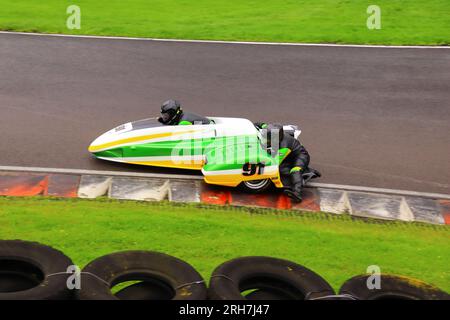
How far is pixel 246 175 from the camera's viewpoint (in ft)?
39.2

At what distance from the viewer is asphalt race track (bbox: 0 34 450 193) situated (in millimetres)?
13469

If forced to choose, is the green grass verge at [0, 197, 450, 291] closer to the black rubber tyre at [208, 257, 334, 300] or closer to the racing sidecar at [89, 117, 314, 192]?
the racing sidecar at [89, 117, 314, 192]

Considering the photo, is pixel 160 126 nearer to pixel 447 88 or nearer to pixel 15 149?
pixel 15 149

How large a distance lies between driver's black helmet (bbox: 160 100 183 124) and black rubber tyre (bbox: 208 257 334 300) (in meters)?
5.04

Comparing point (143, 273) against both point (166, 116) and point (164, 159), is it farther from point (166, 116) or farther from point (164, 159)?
point (166, 116)

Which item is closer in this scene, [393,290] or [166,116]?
[393,290]

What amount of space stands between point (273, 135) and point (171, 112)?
195cm

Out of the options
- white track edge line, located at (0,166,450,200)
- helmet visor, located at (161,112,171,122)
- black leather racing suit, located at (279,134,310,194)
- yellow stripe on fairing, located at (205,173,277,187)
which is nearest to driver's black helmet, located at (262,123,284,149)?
black leather racing suit, located at (279,134,310,194)

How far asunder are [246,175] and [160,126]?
1.91 meters

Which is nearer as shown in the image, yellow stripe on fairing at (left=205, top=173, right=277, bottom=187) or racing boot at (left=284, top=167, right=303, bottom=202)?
racing boot at (left=284, top=167, right=303, bottom=202)

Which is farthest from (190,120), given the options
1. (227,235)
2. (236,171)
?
(227,235)

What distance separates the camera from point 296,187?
38.7 ft
